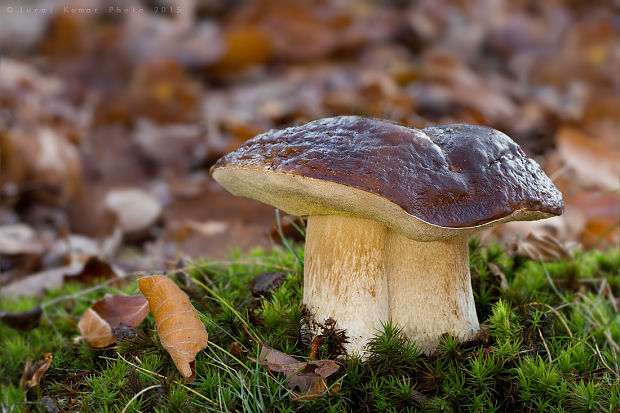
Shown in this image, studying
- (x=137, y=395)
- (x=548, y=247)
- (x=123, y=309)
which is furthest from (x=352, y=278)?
(x=548, y=247)

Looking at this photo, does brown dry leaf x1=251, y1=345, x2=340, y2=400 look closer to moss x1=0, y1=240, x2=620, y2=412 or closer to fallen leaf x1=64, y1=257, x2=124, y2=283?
moss x1=0, y1=240, x2=620, y2=412

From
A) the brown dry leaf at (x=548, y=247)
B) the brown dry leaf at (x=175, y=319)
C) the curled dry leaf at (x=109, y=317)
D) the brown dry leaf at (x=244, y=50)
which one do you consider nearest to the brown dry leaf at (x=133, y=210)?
the curled dry leaf at (x=109, y=317)

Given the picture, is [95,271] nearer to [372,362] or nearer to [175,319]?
[175,319]

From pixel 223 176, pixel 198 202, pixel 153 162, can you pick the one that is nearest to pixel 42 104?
pixel 153 162

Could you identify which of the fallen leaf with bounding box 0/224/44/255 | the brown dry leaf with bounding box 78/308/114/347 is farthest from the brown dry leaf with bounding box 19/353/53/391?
the fallen leaf with bounding box 0/224/44/255

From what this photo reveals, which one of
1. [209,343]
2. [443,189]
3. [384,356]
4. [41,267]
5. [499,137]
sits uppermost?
[499,137]

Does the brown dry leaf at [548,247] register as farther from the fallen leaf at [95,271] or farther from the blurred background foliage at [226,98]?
the fallen leaf at [95,271]

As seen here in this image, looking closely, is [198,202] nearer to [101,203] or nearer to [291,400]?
[101,203]
